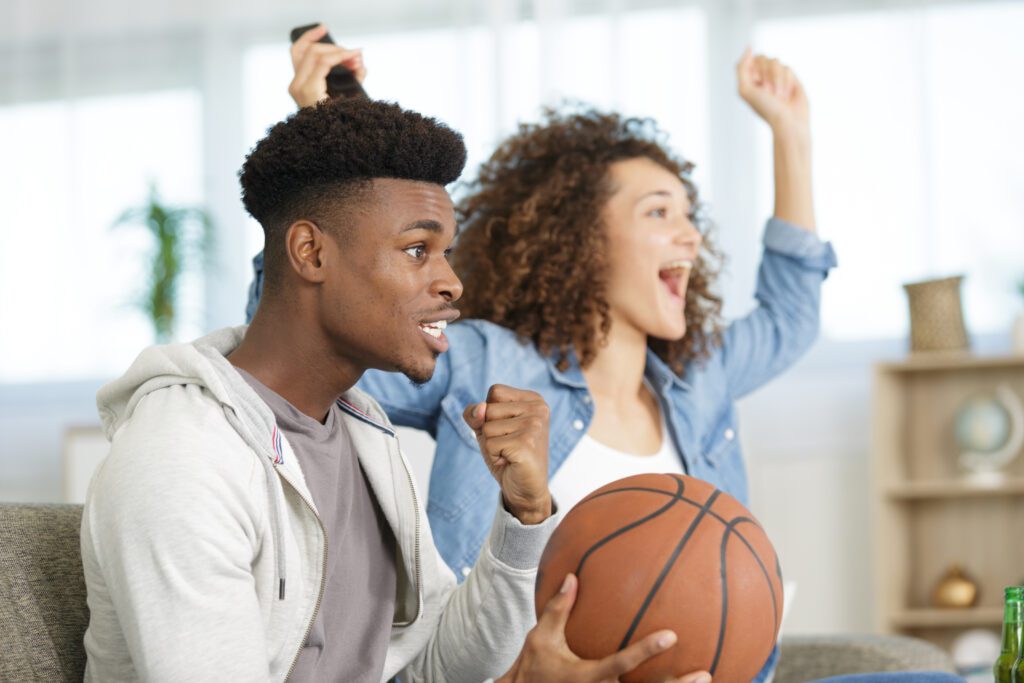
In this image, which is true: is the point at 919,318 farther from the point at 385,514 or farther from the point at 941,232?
the point at 385,514

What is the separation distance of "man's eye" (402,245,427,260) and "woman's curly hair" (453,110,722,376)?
0.86 meters

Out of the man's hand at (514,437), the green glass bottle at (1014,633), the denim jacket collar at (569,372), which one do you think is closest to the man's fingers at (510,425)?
the man's hand at (514,437)

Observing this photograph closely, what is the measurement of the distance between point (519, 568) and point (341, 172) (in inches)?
21.5

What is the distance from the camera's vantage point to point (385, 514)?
164 cm

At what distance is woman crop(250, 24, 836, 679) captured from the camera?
87.1 inches

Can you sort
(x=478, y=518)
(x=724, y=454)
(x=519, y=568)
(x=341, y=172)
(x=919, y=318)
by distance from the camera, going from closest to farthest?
1. (x=341, y=172)
2. (x=519, y=568)
3. (x=478, y=518)
4. (x=724, y=454)
5. (x=919, y=318)

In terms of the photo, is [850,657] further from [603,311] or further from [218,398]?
[218,398]

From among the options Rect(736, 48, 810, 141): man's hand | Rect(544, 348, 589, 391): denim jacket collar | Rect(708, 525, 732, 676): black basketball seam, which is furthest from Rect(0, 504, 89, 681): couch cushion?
Rect(736, 48, 810, 141): man's hand

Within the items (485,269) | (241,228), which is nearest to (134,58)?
(241,228)

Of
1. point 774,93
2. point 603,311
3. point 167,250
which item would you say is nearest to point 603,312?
point 603,311

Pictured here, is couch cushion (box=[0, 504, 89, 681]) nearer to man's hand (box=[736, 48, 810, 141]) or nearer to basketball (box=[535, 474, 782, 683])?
basketball (box=[535, 474, 782, 683])

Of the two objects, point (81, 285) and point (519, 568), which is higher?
point (81, 285)

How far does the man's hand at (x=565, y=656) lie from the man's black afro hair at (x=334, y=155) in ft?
1.74

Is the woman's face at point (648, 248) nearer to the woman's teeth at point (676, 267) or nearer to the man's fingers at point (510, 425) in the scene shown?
the woman's teeth at point (676, 267)
